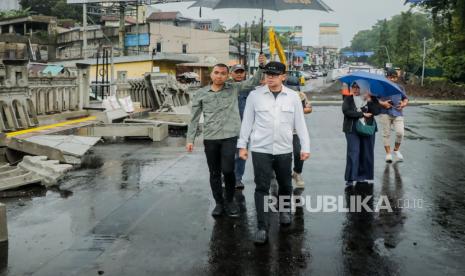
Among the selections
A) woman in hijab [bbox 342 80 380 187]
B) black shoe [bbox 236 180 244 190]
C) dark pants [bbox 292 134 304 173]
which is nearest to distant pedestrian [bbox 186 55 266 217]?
black shoe [bbox 236 180 244 190]

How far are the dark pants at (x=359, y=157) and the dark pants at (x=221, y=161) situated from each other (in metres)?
2.28

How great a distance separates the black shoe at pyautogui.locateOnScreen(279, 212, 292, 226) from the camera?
581 centimetres

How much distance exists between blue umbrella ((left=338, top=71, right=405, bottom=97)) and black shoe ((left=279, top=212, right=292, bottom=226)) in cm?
261

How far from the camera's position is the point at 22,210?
646 centimetres

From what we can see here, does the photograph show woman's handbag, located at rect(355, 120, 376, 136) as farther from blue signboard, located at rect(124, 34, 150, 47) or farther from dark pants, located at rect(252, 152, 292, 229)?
blue signboard, located at rect(124, 34, 150, 47)

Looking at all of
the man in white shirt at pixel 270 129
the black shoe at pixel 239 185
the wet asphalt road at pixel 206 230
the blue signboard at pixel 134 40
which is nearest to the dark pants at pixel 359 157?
the wet asphalt road at pixel 206 230

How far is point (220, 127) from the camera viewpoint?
606cm

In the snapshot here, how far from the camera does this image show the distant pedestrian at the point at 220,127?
6059 mm

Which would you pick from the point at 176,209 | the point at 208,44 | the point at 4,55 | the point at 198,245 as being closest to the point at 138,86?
the point at 176,209

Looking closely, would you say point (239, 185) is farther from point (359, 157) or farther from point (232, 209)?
point (359, 157)

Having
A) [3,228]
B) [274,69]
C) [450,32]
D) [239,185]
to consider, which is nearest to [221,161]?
[274,69]

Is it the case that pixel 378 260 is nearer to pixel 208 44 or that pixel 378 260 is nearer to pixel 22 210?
pixel 22 210

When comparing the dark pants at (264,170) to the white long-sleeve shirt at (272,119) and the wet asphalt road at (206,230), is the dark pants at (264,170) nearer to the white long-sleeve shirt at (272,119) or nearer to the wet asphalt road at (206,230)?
the white long-sleeve shirt at (272,119)

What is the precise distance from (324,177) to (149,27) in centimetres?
4602
